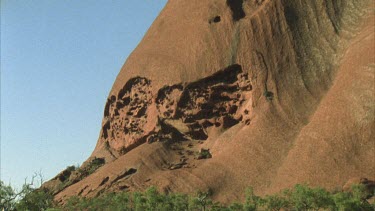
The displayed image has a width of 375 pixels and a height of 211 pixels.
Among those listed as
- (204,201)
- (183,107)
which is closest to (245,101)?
A: (183,107)

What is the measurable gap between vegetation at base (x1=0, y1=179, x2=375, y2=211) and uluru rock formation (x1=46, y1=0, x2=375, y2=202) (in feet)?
8.53

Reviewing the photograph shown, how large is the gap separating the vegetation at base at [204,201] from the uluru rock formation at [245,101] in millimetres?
2598

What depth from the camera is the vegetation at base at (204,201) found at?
36.1 m

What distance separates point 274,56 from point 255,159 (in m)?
8.13

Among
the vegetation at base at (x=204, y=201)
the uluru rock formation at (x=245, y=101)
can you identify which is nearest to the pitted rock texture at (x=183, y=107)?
the uluru rock formation at (x=245, y=101)

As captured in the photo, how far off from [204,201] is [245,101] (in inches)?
465

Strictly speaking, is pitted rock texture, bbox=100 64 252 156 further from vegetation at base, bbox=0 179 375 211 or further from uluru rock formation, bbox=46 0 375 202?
vegetation at base, bbox=0 179 375 211

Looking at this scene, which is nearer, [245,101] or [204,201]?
[204,201]

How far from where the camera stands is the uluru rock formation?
43844 millimetres

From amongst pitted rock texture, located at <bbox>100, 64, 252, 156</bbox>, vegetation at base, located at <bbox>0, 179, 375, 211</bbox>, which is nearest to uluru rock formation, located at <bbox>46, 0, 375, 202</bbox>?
pitted rock texture, located at <bbox>100, 64, 252, 156</bbox>

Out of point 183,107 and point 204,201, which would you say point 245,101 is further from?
point 204,201

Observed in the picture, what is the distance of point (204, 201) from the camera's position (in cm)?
4059

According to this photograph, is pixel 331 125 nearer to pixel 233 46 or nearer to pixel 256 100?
pixel 256 100

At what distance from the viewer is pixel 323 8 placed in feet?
173
